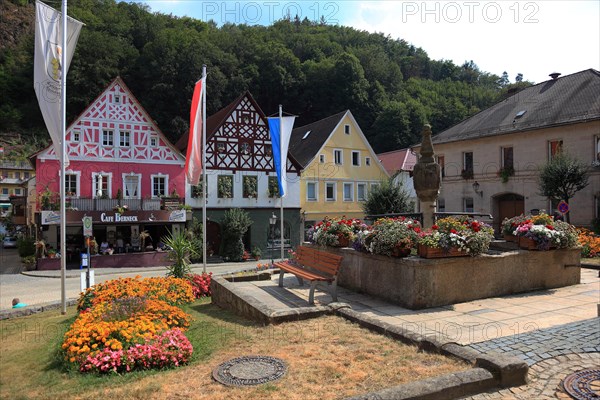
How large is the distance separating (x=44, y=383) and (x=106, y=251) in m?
25.9

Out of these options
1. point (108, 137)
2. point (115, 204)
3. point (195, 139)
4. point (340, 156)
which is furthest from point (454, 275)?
point (340, 156)

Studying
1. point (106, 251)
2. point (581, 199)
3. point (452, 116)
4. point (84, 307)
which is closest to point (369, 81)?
point (452, 116)

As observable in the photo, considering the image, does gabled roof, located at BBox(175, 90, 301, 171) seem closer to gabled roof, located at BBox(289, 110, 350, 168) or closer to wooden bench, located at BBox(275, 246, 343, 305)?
gabled roof, located at BBox(289, 110, 350, 168)

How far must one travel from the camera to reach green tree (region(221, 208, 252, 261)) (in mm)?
32266

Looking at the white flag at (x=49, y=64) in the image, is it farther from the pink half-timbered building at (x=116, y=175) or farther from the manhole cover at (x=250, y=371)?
the pink half-timbered building at (x=116, y=175)

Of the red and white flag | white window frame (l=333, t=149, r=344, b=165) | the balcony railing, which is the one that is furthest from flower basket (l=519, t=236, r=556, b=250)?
white window frame (l=333, t=149, r=344, b=165)

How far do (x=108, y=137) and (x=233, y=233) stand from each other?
10.6 m

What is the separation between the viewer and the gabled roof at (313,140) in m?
39.4

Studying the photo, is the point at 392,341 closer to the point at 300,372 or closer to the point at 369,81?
the point at 300,372

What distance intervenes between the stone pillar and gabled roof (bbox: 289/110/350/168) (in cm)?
2663

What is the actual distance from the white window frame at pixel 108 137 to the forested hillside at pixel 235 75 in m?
25.0

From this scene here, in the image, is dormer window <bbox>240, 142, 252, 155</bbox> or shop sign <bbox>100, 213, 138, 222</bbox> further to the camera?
dormer window <bbox>240, 142, 252, 155</bbox>

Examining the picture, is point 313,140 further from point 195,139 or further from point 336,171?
point 195,139

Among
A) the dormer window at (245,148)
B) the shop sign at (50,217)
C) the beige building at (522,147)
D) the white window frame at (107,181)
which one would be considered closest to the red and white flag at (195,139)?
the shop sign at (50,217)
